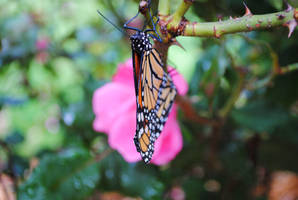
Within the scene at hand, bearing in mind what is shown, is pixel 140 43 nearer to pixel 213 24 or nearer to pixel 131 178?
pixel 213 24

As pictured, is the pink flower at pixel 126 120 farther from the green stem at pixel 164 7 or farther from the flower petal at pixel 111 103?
the green stem at pixel 164 7

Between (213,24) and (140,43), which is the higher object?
(140,43)

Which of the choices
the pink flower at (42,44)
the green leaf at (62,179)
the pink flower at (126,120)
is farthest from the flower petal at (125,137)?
the pink flower at (42,44)

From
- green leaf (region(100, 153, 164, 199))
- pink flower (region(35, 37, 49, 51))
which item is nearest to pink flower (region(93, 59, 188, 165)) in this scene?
green leaf (region(100, 153, 164, 199))

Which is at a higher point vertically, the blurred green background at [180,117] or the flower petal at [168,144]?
the blurred green background at [180,117]

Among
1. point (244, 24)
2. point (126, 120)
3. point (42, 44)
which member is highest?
point (42, 44)

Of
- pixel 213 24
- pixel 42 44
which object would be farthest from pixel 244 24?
pixel 42 44

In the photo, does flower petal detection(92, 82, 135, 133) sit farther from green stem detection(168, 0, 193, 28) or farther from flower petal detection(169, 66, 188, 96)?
green stem detection(168, 0, 193, 28)
